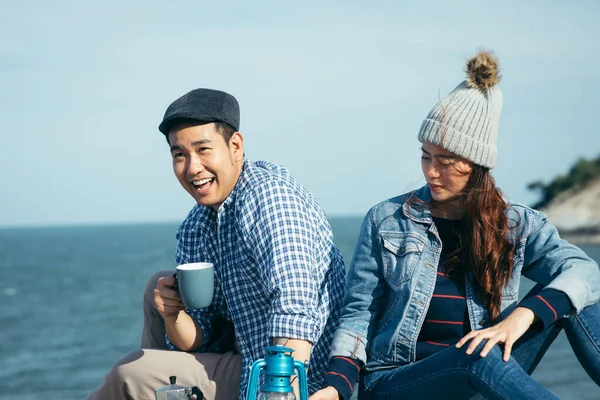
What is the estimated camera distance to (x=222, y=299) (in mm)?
3883

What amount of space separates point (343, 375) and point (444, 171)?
1081 millimetres

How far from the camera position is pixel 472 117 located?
3.63 m

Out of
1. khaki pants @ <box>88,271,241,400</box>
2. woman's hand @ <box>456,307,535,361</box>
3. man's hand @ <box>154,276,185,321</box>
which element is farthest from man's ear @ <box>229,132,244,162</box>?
woman's hand @ <box>456,307,535,361</box>

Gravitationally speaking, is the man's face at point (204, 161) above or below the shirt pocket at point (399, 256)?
above

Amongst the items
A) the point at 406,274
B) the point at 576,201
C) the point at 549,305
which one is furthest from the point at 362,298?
the point at 576,201

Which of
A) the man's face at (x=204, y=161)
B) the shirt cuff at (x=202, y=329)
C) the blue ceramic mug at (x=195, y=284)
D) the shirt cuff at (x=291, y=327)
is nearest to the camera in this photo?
the blue ceramic mug at (x=195, y=284)

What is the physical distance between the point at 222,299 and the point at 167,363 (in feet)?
1.42

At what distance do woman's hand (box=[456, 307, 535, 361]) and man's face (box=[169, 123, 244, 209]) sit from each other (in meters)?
1.31

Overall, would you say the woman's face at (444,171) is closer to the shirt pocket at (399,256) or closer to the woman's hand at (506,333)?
the shirt pocket at (399,256)

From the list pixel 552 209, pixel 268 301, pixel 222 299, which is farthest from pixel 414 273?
pixel 552 209

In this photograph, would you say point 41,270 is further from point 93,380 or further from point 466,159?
point 466,159

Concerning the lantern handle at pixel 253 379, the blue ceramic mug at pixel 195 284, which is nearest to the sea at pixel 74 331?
the blue ceramic mug at pixel 195 284

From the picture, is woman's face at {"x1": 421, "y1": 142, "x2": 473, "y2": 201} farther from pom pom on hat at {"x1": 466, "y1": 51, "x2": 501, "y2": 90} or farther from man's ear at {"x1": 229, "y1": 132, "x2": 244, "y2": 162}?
man's ear at {"x1": 229, "y1": 132, "x2": 244, "y2": 162}

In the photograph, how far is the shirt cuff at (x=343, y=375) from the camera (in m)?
3.22
